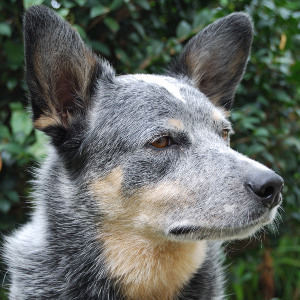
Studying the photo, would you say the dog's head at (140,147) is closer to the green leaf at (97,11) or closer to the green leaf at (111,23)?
the green leaf at (97,11)

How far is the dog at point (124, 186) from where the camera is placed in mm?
2305

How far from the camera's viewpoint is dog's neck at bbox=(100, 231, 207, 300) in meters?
2.59

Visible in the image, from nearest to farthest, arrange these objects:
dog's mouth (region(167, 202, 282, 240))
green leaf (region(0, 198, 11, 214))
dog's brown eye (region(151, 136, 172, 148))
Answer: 1. dog's mouth (region(167, 202, 282, 240))
2. dog's brown eye (region(151, 136, 172, 148))
3. green leaf (region(0, 198, 11, 214))

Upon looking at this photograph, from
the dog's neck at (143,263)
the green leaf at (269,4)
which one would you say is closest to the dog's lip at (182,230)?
the dog's neck at (143,263)

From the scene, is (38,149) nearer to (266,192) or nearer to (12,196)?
(12,196)

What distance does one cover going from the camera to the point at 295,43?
4699 millimetres

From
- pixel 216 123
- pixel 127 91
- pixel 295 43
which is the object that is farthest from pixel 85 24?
pixel 295 43

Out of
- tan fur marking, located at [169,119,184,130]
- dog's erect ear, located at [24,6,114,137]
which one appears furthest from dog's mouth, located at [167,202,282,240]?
dog's erect ear, located at [24,6,114,137]

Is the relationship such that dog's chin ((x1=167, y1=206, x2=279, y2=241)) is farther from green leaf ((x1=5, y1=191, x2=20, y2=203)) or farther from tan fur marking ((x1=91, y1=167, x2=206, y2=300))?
green leaf ((x1=5, y1=191, x2=20, y2=203))

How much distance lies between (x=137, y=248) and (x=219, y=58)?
1.89m

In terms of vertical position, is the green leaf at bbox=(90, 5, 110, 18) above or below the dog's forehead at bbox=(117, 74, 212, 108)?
above

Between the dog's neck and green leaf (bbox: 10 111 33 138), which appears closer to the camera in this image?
the dog's neck

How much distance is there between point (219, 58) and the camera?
331 centimetres

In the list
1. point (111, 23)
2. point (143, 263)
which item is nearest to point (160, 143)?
point (143, 263)
